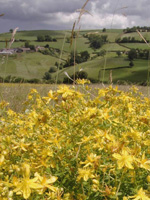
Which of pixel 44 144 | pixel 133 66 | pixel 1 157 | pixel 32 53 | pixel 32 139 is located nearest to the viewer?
pixel 1 157

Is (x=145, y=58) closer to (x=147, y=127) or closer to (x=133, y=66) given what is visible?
(x=133, y=66)

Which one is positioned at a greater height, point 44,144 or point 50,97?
point 50,97

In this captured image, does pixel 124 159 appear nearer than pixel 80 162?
Yes

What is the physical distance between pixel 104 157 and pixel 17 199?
559 mm

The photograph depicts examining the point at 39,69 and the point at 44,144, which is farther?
the point at 39,69

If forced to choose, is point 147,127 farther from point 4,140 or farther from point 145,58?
point 145,58

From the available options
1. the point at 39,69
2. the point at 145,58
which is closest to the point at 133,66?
the point at 145,58

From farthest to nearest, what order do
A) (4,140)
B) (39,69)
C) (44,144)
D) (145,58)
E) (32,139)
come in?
(39,69), (145,58), (32,139), (4,140), (44,144)

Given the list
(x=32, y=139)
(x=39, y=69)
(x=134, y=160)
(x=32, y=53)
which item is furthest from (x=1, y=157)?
(x=32, y=53)

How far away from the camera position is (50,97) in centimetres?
182

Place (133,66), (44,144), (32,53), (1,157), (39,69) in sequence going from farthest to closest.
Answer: (32,53) → (39,69) → (133,66) → (44,144) → (1,157)

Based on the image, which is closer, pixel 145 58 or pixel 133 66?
pixel 133 66

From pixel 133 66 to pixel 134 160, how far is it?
37.0 meters

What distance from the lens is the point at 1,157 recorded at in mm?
1413
